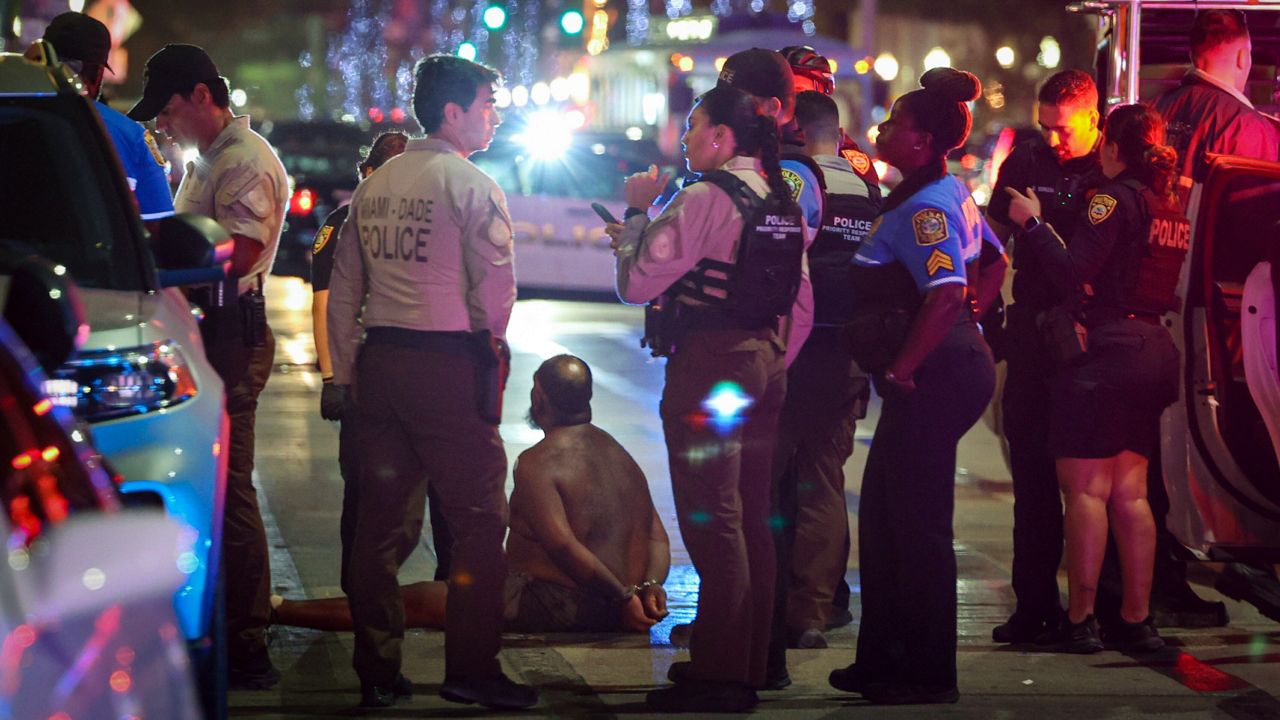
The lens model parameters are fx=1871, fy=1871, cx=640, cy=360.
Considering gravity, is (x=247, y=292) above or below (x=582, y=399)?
above

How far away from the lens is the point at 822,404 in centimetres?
627

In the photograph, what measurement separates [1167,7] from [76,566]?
18.6 feet

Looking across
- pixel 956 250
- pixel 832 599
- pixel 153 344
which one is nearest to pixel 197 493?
pixel 153 344

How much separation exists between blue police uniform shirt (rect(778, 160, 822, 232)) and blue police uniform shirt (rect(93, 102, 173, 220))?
6.49 feet

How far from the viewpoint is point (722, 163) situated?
5438 millimetres

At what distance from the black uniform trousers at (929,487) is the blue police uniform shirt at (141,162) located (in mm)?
2428

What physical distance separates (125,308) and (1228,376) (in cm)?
372

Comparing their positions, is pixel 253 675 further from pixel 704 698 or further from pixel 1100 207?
pixel 1100 207

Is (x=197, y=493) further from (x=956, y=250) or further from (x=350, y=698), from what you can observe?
(x=956, y=250)

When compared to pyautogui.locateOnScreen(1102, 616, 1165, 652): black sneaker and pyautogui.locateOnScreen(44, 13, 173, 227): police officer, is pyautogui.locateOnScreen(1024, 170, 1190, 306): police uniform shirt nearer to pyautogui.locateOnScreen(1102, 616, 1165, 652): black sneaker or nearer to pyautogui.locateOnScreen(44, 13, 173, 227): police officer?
pyautogui.locateOnScreen(1102, 616, 1165, 652): black sneaker

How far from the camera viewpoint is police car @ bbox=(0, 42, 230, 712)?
440 centimetres

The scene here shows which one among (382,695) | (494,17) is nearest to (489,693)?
(382,695)

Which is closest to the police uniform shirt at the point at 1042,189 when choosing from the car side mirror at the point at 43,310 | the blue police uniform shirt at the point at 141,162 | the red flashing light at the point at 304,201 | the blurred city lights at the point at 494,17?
the blue police uniform shirt at the point at 141,162

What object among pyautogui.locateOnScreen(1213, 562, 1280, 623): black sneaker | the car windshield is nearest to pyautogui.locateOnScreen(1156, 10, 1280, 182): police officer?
pyautogui.locateOnScreen(1213, 562, 1280, 623): black sneaker
